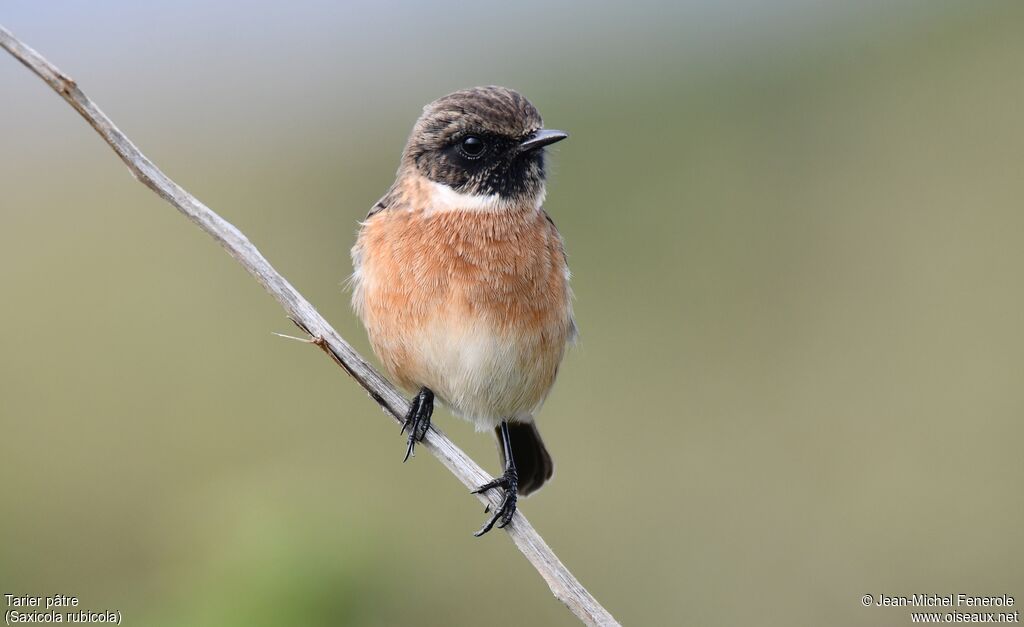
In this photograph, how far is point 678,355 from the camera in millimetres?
9766

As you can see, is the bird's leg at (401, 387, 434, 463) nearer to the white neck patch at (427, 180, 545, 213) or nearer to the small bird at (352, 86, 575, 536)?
the small bird at (352, 86, 575, 536)

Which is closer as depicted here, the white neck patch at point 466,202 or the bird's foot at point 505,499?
the bird's foot at point 505,499

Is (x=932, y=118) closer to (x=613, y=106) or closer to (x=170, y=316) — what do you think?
(x=613, y=106)

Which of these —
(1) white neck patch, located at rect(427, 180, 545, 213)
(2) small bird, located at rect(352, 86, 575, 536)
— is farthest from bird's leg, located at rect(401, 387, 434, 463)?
(1) white neck patch, located at rect(427, 180, 545, 213)

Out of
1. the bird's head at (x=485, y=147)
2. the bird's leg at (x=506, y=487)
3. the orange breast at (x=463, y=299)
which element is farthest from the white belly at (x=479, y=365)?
the bird's head at (x=485, y=147)

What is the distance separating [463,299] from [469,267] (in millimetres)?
142

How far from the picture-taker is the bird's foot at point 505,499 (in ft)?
13.6

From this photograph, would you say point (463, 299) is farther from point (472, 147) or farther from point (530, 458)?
point (530, 458)

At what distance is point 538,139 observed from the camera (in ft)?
15.1

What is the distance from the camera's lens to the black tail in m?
5.50

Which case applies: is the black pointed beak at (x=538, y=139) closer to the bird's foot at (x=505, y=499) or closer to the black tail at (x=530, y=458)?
the bird's foot at (x=505, y=499)

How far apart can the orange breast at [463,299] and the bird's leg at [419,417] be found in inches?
2.1

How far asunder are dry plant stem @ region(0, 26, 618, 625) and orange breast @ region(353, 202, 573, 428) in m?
0.47

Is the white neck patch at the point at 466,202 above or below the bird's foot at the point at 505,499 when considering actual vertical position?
above
